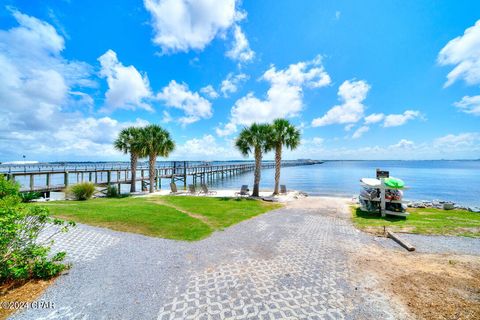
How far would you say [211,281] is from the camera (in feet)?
15.2

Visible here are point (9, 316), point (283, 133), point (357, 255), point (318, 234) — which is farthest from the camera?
point (283, 133)

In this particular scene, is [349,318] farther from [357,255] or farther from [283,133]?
[283,133]

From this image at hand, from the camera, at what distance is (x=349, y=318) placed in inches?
141

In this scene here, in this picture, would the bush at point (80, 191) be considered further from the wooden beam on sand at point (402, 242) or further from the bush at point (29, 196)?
the wooden beam on sand at point (402, 242)

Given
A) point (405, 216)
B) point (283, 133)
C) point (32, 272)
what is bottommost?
point (405, 216)

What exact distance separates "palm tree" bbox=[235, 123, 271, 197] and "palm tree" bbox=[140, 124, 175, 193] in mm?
7672

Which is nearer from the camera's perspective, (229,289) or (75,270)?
(229,289)

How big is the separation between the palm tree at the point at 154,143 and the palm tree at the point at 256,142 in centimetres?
767

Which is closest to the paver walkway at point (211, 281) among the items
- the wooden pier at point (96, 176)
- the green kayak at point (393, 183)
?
the green kayak at point (393, 183)

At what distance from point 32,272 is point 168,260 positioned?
9.21 ft

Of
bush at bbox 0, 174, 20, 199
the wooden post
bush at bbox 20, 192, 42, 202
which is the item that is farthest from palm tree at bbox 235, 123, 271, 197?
bush at bbox 20, 192, 42, 202

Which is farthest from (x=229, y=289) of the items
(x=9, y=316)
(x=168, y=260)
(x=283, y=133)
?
(x=283, y=133)

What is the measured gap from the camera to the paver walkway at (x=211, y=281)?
3.73 metres

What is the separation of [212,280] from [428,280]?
190 inches
